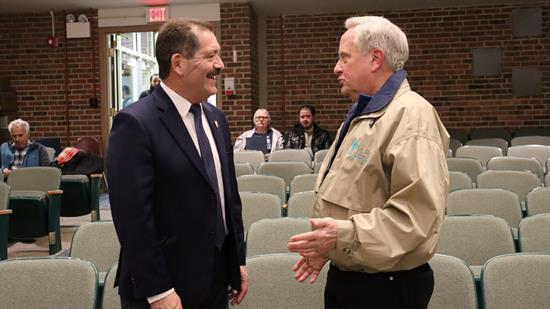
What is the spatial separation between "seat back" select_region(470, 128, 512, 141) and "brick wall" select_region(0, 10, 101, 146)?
590cm

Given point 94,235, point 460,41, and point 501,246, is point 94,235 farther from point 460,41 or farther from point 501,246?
point 460,41

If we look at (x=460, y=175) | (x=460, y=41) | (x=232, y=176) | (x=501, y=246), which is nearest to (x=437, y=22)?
(x=460, y=41)

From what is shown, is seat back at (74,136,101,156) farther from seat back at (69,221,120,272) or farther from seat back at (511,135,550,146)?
seat back at (69,221,120,272)

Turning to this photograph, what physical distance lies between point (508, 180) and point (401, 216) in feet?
12.1

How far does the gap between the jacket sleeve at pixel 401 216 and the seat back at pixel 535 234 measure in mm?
1828

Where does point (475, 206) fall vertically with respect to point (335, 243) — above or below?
below

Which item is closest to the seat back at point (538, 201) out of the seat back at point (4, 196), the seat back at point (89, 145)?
the seat back at point (4, 196)

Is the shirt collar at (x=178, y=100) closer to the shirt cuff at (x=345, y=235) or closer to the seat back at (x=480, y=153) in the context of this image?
the shirt cuff at (x=345, y=235)

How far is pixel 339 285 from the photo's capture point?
1748mm

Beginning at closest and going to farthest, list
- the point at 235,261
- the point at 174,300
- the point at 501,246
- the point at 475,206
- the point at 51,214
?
the point at 174,300
the point at 235,261
the point at 501,246
the point at 475,206
the point at 51,214

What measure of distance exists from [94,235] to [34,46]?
7986 millimetres

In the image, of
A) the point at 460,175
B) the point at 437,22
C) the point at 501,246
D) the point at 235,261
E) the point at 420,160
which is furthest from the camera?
the point at 437,22

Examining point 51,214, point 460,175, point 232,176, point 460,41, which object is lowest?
point 51,214

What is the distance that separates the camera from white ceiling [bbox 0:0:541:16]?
945cm
